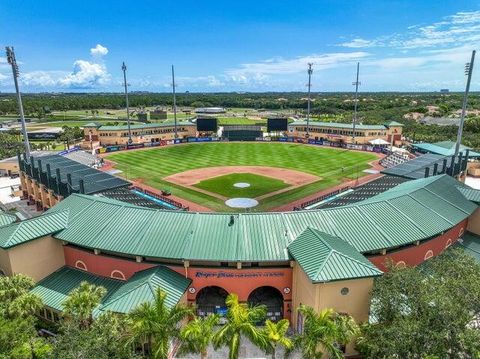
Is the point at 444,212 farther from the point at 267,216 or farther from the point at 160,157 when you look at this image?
the point at 160,157

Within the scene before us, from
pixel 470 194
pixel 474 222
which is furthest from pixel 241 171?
pixel 474 222

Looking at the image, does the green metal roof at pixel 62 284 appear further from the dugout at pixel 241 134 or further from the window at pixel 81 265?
the dugout at pixel 241 134

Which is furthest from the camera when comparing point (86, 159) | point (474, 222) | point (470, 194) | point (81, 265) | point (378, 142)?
point (378, 142)

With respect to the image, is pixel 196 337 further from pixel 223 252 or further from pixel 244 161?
pixel 244 161

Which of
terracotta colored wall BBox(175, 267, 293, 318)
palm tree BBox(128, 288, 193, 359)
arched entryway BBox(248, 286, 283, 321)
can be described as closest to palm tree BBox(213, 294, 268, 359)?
palm tree BBox(128, 288, 193, 359)

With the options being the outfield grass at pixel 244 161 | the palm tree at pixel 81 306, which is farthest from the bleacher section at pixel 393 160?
the palm tree at pixel 81 306

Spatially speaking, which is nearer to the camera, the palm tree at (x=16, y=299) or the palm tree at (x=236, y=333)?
the palm tree at (x=236, y=333)
